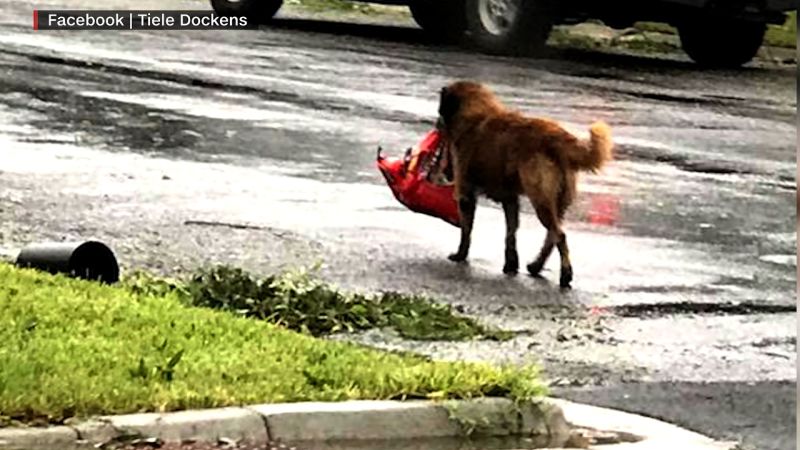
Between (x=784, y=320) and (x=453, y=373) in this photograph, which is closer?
Result: (x=453, y=373)

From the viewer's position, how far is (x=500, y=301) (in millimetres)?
8391

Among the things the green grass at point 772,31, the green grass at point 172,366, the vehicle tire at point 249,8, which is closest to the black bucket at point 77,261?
the green grass at point 172,366

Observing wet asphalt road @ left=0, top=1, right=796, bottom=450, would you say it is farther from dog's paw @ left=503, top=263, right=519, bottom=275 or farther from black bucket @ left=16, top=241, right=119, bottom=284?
black bucket @ left=16, top=241, right=119, bottom=284

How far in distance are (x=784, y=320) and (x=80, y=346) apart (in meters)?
3.36

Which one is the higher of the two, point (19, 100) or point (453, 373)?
point (453, 373)

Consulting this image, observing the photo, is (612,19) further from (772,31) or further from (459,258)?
(459,258)

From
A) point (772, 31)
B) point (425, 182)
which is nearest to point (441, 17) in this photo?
point (772, 31)

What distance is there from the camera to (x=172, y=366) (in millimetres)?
6059

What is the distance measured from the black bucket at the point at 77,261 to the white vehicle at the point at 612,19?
32.3 feet

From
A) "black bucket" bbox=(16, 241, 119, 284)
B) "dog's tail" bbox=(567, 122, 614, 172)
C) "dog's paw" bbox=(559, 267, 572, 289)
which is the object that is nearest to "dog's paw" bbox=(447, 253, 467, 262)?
"dog's paw" bbox=(559, 267, 572, 289)

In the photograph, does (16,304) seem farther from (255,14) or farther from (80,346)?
(255,14)

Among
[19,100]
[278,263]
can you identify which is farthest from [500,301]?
[19,100]

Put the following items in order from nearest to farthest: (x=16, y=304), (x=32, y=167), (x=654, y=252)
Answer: (x=16, y=304) < (x=654, y=252) < (x=32, y=167)

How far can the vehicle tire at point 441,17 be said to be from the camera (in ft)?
65.5
